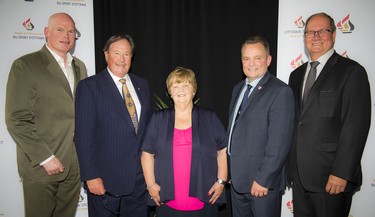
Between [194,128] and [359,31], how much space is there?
2.81 m

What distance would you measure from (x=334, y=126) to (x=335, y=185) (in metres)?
0.49

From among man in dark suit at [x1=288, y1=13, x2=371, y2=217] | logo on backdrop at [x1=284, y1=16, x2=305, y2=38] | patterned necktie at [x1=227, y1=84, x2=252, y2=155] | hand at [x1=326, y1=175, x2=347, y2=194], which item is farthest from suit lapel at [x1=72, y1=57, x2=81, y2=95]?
logo on backdrop at [x1=284, y1=16, x2=305, y2=38]

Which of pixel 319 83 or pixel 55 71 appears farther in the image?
pixel 55 71

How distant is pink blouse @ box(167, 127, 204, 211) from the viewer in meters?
2.05

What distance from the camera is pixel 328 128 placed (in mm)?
2031

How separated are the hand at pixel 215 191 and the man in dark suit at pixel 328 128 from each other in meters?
0.73

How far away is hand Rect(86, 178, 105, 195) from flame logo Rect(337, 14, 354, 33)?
3544 millimetres

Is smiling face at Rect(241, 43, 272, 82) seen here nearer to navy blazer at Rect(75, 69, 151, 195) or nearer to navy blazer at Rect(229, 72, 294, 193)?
navy blazer at Rect(229, 72, 294, 193)

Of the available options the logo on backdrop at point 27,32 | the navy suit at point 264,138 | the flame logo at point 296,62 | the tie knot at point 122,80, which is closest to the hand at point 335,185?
the navy suit at point 264,138

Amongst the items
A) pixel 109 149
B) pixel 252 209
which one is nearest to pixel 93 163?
pixel 109 149

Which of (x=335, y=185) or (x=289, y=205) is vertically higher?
(x=335, y=185)

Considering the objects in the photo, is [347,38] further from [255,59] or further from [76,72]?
[76,72]

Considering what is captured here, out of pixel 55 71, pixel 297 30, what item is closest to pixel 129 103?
pixel 55 71

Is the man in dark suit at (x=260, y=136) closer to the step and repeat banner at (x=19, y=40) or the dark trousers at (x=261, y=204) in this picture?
the dark trousers at (x=261, y=204)
